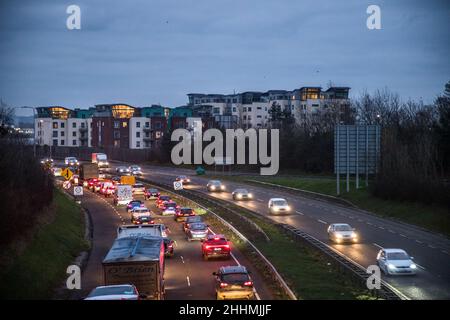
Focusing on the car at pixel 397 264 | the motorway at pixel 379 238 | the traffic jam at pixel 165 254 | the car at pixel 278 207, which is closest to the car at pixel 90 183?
the motorway at pixel 379 238

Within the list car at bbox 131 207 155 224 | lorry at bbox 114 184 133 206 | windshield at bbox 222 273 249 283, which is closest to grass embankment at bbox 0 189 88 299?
car at bbox 131 207 155 224

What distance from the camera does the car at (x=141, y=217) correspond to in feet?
145

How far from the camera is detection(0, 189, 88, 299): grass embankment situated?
22.7m

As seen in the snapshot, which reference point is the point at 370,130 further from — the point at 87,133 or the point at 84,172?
the point at 87,133

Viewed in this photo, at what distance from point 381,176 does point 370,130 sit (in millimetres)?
5934

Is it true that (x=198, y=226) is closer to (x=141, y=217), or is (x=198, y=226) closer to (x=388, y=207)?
(x=141, y=217)

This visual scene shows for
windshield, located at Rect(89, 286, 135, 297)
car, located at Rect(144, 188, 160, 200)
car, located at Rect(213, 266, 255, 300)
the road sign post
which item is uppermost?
the road sign post

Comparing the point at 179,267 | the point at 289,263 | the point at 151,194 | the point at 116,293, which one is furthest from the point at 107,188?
the point at 116,293

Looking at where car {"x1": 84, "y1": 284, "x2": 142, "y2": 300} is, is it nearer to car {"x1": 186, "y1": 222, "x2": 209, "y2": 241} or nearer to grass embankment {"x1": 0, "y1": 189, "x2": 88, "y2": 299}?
grass embankment {"x1": 0, "y1": 189, "x2": 88, "y2": 299}

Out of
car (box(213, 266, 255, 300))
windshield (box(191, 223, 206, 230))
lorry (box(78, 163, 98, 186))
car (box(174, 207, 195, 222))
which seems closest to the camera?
car (box(213, 266, 255, 300))

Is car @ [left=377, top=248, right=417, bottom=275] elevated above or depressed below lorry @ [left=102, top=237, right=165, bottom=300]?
below

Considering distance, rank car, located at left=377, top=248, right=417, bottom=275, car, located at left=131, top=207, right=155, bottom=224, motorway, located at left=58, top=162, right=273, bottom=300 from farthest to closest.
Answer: car, located at left=131, top=207, right=155, bottom=224, car, located at left=377, top=248, right=417, bottom=275, motorway, located at left=58, top=162, right=273, bottom=300

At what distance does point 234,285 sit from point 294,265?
6884mm

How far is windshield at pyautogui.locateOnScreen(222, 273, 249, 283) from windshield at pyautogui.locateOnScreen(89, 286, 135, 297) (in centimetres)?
453
